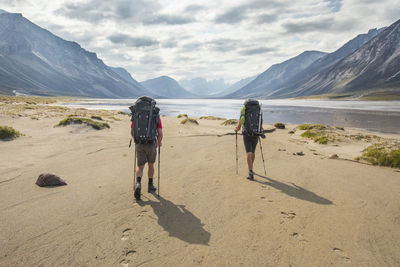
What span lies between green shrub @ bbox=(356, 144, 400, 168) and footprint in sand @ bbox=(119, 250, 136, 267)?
10445 mm

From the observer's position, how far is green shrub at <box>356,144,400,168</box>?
9.40 metres

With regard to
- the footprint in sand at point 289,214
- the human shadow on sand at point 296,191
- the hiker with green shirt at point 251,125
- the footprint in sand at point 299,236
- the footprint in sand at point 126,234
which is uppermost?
the hiker with green shirt at point 251,125

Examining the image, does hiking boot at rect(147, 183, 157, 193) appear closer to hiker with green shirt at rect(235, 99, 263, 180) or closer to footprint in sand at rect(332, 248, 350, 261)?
hiker with green shirt at rect(235, 99, 263, 180)

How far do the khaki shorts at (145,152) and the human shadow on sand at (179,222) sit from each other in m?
1.26

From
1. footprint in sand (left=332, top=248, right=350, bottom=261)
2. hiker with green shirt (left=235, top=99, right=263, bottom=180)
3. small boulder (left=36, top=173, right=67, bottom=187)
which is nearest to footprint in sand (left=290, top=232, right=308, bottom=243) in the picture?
footprint in sand (left=332, top=248, right=350, bottom=261)

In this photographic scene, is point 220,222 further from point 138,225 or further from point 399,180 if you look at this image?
point 399,180

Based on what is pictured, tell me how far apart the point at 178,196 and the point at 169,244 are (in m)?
2.33

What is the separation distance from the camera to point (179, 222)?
522 centimetres

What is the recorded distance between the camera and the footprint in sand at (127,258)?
390 centimetres

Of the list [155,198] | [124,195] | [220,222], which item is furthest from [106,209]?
[220,222]

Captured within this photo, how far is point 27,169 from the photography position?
28.5ft

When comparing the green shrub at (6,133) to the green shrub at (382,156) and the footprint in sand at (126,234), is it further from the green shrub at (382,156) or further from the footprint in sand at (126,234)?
the green shrub at (382,156)

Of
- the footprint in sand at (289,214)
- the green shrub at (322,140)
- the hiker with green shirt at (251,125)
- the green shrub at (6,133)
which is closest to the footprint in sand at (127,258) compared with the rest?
the footprint in sand at (289,214)

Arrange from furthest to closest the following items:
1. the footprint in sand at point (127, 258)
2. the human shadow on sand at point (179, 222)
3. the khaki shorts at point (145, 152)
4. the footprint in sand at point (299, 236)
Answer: the khaki shorts at point (145, 152), the human shadow on sand at point (179, 222), the footprint in sand at point (299, 236), the footprint in sand at point (127, 258)
